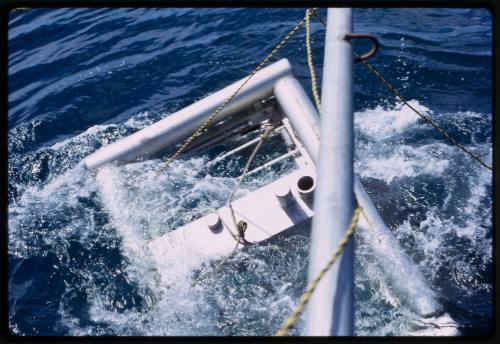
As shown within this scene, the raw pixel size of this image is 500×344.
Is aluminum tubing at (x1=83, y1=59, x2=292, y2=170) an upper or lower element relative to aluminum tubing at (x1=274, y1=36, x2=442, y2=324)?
upper

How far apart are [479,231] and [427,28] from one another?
5348 mm

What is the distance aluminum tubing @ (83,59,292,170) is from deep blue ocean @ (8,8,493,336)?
0.68ft

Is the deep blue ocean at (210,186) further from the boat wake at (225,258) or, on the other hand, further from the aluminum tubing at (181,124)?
the aluminum tubing at (181,124)

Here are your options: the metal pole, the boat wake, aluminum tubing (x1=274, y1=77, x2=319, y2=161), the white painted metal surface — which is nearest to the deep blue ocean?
the boat wake

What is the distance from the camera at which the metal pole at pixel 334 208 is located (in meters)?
1.47

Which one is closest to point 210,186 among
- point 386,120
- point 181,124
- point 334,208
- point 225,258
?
point 181,124

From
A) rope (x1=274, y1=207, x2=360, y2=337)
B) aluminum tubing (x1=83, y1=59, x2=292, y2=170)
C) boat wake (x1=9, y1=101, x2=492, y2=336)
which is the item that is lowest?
boat wake (x1=9, y1=101, x2=492, y2=336)

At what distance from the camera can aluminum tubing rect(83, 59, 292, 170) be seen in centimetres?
475

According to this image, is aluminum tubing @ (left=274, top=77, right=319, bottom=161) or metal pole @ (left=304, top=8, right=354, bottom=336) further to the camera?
aluminum tubing @ (left=274, top=77, right=319, bottom=161)

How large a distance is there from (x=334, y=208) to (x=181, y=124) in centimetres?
346

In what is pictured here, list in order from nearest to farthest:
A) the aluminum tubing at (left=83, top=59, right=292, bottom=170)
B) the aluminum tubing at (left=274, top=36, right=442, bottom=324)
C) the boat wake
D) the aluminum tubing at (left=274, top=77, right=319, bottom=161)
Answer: the aluminum tubing at (left=274, top=36, right=442, bottom=324) < the boat wake < the aluminum tubing at (left=274, top=77, right=319, bottom=161) < the aluminum tubing at (left=83, top=59, right=292, bottom=170)

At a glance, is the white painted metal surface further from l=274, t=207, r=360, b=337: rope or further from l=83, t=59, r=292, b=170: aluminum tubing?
l=274, t=207, r=360, b=337: rope

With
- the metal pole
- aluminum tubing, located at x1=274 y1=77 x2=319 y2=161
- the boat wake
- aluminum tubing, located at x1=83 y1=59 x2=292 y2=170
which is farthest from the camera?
aluminum tubing, located at x1=83 y1=59 x2=292 y2=170

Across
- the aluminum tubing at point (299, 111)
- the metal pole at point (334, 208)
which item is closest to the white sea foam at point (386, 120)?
the aluminum tubing at point (299, 111)
